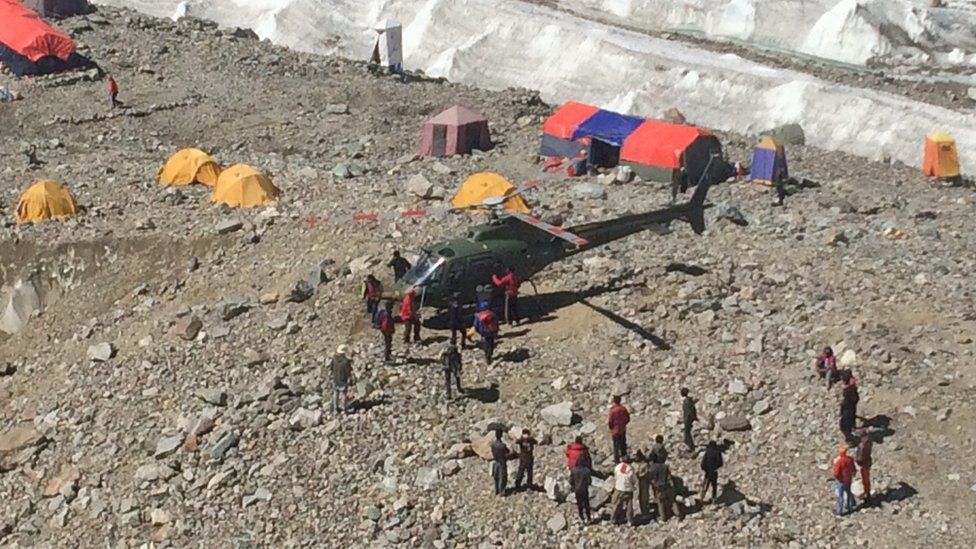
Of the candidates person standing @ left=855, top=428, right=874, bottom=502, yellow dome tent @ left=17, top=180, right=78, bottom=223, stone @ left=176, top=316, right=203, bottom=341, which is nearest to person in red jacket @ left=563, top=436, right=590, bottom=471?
person standing @ left=855, top=428, right=874, bottom=502

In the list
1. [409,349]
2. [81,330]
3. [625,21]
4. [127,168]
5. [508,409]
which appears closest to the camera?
[508,409]

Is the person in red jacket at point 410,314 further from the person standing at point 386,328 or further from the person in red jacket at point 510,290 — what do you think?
the person in red jacket at point 510,290

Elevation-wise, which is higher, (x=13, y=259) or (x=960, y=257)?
(x=960, y=257)

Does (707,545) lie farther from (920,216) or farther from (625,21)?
(625,21)

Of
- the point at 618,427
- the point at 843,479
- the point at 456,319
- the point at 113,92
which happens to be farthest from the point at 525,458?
the point at 113,92

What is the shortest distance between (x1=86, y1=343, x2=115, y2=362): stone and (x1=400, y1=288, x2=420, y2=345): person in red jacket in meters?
6.16

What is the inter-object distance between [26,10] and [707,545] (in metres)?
35.8

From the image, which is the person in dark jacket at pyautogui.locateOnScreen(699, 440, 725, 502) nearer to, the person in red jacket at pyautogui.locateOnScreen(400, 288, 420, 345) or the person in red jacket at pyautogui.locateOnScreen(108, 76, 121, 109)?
the person in red jacket at pyautogui.locateOnScreen(400, 288, 420, 345)

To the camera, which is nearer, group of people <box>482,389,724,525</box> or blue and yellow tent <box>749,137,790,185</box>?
group of people <box>482,389,724,525</box>

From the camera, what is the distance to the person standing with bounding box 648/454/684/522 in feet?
56.6

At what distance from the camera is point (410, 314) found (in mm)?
21953

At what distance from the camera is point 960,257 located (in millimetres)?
26250

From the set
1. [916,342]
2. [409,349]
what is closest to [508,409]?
[409,349]

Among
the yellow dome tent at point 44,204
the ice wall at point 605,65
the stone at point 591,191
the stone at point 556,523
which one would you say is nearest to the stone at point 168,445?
the stone at point 556,523
